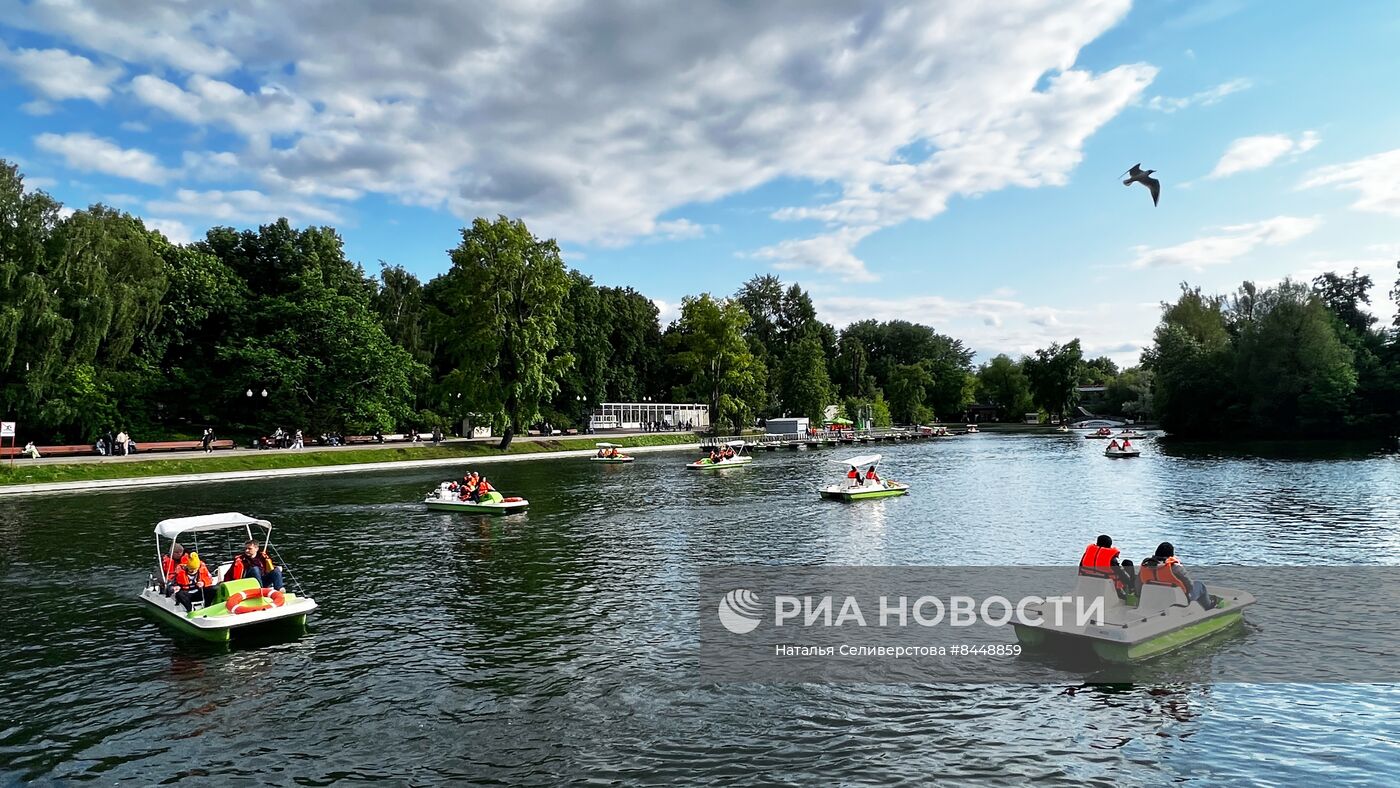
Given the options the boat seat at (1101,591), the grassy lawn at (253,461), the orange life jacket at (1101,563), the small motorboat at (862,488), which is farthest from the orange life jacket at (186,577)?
the grassy lawn at (253,461)

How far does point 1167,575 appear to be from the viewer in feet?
64.1

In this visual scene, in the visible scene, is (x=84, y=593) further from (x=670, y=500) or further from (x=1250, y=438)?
(x=1250, y=438)

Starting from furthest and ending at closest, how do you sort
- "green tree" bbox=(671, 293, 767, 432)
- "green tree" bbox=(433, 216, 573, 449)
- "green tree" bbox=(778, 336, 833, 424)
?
"green tree" bbox=(778, 336, 833, 424) < "green tree" bbox=(671, 293, 767, 432) < "green tree" bbox=(433, 216, 573, 449)

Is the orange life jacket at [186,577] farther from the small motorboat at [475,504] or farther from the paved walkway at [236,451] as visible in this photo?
the paved walkway at [236,451]

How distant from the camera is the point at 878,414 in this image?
175375 mm

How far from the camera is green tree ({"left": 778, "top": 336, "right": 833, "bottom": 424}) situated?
150 metres

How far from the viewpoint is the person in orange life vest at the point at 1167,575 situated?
19.4m

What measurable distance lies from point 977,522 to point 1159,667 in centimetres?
2403

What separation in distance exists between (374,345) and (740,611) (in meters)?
72.2

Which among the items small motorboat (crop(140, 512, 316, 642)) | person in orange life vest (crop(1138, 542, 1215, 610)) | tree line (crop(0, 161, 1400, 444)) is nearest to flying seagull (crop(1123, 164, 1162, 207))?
person in orange life vest (crop(1138, 542, 1215, 610))

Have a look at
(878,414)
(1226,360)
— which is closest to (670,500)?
(1226,360)

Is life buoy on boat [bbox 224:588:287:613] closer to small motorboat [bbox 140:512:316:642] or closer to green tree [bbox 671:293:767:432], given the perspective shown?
small motorboat [bbox 140:512:316:642]

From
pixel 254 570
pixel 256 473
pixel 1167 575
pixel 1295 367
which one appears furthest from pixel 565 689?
pixel 1295 367

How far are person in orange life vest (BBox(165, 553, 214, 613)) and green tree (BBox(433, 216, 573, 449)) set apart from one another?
6342cm
